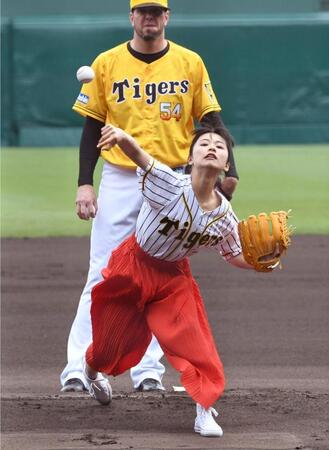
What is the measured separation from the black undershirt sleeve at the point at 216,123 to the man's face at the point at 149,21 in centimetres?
42

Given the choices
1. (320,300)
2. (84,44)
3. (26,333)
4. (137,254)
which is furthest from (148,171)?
(84,44)

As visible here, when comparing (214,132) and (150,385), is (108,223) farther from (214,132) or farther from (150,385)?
(214,132)

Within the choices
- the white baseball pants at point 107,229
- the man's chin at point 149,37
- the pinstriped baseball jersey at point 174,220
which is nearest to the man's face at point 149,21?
the man's chin at point 149,37

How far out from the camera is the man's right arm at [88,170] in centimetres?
530

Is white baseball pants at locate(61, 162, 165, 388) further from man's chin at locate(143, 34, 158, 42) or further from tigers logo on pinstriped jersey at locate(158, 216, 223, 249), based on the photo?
tigers logo on pinstriped jersey at locate(158, 216, 223, 249)

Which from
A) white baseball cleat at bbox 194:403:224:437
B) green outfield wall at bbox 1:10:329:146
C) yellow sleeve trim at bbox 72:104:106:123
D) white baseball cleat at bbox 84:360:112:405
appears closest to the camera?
white baseball cleat at bbox 194:403:224:437

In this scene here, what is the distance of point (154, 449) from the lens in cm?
432

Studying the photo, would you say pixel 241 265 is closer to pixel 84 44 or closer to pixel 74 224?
pixel 74 224

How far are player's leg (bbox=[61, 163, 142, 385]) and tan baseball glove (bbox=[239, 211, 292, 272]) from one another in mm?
806

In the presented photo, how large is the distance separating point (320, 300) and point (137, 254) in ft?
11.7

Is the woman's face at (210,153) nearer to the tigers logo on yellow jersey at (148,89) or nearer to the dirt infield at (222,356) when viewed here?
the tigers logo on yellow jersey at (148,89)

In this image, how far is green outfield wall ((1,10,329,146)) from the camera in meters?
19.6

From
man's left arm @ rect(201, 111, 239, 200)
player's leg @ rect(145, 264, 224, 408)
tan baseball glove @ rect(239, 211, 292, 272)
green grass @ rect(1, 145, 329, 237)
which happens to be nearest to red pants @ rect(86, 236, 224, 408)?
player's leg @ rect(145, 264, 224, 408)

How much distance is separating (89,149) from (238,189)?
29.2ft
